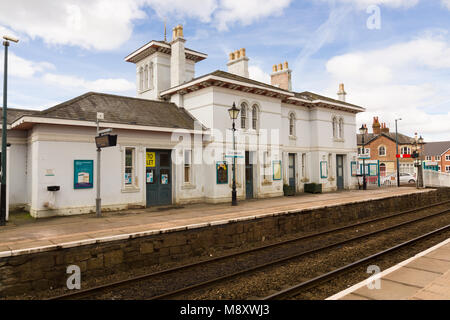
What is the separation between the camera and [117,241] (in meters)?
7.88

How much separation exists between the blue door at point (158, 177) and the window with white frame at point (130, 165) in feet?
2.42

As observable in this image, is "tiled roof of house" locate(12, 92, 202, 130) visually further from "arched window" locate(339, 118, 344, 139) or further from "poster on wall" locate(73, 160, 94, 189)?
"arched window" locate(339, 118, 344, 139)

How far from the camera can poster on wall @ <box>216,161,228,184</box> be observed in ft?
52.7

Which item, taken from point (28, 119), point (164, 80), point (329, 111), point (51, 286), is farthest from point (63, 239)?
point (329, 111)

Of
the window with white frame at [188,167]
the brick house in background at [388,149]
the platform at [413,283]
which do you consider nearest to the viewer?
the platform at [413,283]

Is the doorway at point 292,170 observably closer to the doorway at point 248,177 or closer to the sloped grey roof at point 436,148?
the doorway at point 248,177

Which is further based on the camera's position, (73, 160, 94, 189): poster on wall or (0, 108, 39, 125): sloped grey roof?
(0, 108, 39, 125): sloped grey roof

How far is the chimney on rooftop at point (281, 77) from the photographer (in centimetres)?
2416

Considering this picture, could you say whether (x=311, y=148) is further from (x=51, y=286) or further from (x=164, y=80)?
(x=51, y=286)

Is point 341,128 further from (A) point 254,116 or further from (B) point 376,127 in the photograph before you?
(B) point 376,127

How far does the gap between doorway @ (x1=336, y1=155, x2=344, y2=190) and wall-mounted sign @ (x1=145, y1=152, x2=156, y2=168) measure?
52.2 feet

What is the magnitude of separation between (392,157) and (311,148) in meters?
35.3

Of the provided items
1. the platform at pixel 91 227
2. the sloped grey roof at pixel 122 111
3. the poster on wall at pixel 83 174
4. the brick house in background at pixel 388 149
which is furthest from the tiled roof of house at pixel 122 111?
the brick house in background at pixel 388 149

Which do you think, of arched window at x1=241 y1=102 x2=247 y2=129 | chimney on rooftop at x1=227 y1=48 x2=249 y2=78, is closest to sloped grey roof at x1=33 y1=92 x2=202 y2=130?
arched window at x1=241 y1=102 x2=247 y2=129
